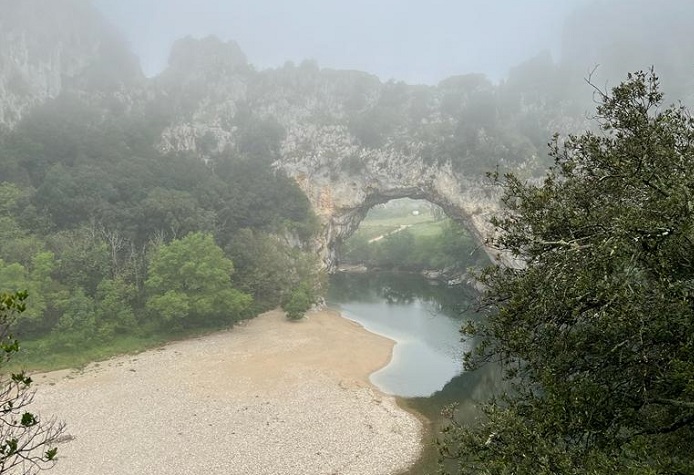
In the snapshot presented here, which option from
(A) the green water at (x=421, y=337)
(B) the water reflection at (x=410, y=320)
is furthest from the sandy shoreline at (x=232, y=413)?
(B) the water reflection at (x=410, y=320)

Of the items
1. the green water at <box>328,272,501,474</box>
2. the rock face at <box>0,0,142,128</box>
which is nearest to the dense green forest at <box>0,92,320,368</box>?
the rock face at <box>0,0,142,128</box>

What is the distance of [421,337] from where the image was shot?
40875 millimetres

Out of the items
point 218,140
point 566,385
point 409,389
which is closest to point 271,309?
point 409,389

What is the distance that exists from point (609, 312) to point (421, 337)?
1402 inches

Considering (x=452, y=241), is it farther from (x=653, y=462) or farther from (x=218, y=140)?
(x=653, y=462)

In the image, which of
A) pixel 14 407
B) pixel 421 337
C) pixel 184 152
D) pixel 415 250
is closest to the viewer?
pixel 14 407

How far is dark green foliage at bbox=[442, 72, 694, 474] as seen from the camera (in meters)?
5.59

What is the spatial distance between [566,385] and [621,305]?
1.59 metres

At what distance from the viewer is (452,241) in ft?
229

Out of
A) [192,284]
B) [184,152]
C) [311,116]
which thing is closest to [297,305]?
[192,284]

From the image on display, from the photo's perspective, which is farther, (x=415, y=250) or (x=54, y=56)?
(x=415, y=250)

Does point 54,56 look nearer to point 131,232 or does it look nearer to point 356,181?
point 131,232

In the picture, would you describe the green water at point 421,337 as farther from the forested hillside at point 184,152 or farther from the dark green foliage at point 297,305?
the forested hillside at point 184,152

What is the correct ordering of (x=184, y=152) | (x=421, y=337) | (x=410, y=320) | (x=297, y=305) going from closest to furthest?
(x=421, y=337) < (x=297, y=305) < (x=410, y=320) < (x=184, y=152)
